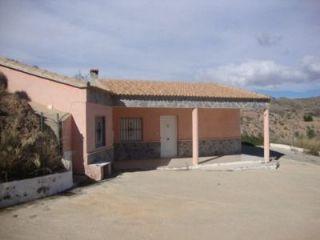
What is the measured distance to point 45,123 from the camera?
12320mm

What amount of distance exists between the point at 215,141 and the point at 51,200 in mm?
12580

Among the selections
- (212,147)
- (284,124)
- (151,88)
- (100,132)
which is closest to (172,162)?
(151,88)

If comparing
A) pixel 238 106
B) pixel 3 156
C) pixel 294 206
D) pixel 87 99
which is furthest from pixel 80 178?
pixel 238 106

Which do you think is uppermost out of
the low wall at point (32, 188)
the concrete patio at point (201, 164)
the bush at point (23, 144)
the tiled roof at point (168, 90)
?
the tiled roof at point (168, 90)

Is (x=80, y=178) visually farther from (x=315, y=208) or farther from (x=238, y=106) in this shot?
(x=238, y=106)

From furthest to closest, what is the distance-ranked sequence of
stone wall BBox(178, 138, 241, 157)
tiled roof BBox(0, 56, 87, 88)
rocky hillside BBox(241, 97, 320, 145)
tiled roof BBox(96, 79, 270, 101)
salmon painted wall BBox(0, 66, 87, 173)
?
rocky hillside BBox(241, 97, 320, 145)
stone wall BBox(178, 138, 241, 157)
tiled roof BBox(96, 79, 270, 101)
salmon painted wall BBox(0, 66, 87, 173)
tiled roof BBox(0, 56, 87, 88)

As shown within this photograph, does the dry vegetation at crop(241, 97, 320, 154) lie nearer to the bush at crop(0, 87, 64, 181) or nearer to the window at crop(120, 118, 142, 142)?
the window at crop(120, 118, 142, 142)

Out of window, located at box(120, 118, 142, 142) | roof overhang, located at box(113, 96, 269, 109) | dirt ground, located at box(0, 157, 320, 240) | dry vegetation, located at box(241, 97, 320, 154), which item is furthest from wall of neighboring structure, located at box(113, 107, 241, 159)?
dry vegetation, located at box(241, 97, 320, 154)

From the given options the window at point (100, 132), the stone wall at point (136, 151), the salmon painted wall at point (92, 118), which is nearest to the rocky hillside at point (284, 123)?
the stone wall at point (136, 151)

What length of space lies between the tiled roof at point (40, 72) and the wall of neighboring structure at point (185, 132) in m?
5.41

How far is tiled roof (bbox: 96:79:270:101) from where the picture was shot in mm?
16828

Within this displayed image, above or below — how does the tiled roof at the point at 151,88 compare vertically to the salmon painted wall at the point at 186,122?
above

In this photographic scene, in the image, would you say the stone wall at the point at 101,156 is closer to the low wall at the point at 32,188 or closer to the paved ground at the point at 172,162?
the paved ground at the point at 172,162

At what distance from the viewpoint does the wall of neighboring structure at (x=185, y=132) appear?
63.0 feet
